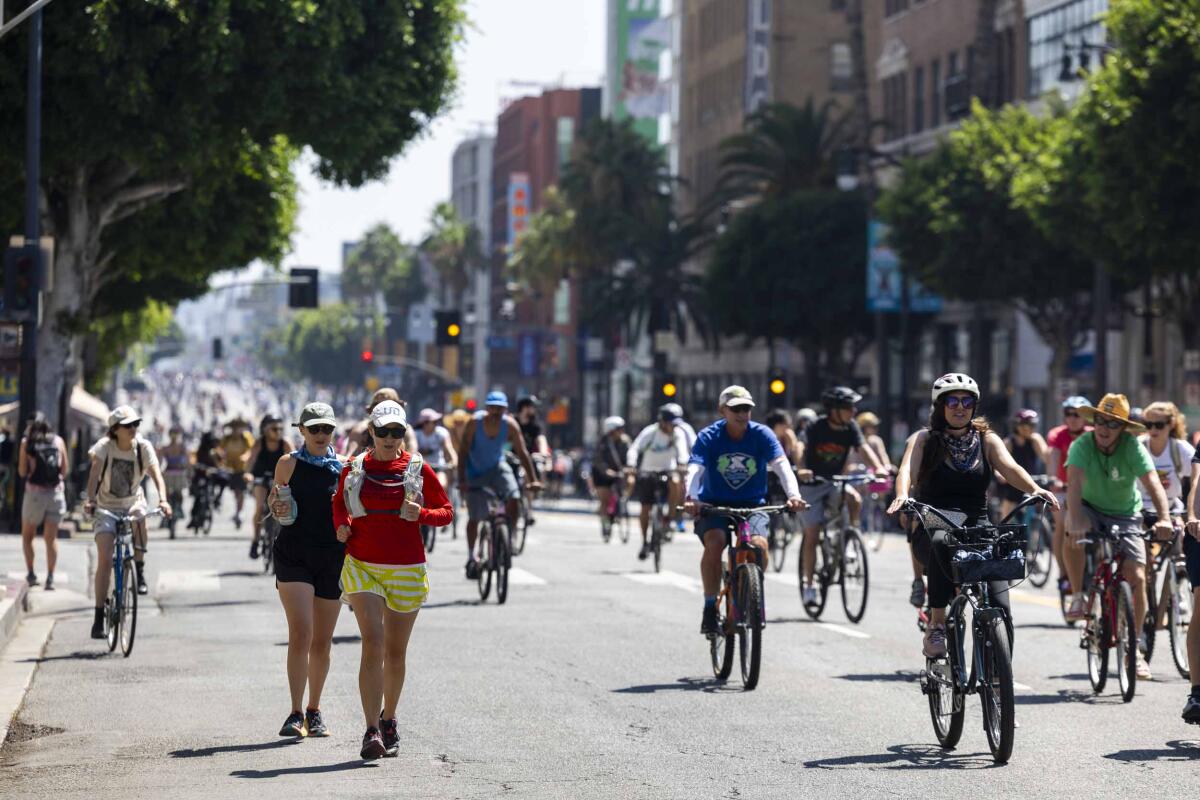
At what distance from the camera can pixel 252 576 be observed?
25.1 metres

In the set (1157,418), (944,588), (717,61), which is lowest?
(944,588)

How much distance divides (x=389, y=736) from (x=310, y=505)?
4.26ft

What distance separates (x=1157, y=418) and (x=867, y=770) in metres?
6.34

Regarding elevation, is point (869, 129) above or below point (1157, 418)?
above

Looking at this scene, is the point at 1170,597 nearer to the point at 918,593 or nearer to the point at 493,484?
the point at 918,593

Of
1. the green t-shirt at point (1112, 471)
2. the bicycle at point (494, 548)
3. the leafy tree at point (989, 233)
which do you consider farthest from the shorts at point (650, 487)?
the leafy tree at point (989, 233)

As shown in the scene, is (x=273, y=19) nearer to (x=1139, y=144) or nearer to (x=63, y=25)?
(x=63, y=25)

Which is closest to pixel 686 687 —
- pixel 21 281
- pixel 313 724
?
pixel 313 724

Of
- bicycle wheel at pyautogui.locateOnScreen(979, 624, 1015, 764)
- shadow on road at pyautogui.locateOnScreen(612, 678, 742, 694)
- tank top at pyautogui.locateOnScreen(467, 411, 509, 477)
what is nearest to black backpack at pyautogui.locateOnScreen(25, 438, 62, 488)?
tank top at pyautogui.locateOnScreen(467, 411, 509, 477)

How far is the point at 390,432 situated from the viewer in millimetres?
10633

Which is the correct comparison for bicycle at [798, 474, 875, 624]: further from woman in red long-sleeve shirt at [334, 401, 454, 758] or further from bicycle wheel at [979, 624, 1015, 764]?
woman in red long-sleeve shirt at [334, 401, 454, 758]

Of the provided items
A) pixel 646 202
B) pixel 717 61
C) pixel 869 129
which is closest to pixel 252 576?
pixel 869 129

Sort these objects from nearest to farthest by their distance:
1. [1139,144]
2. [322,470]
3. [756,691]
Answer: [322,470]
[756,691]
[1139,144]

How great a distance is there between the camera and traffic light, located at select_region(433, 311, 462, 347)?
57.6 metres
